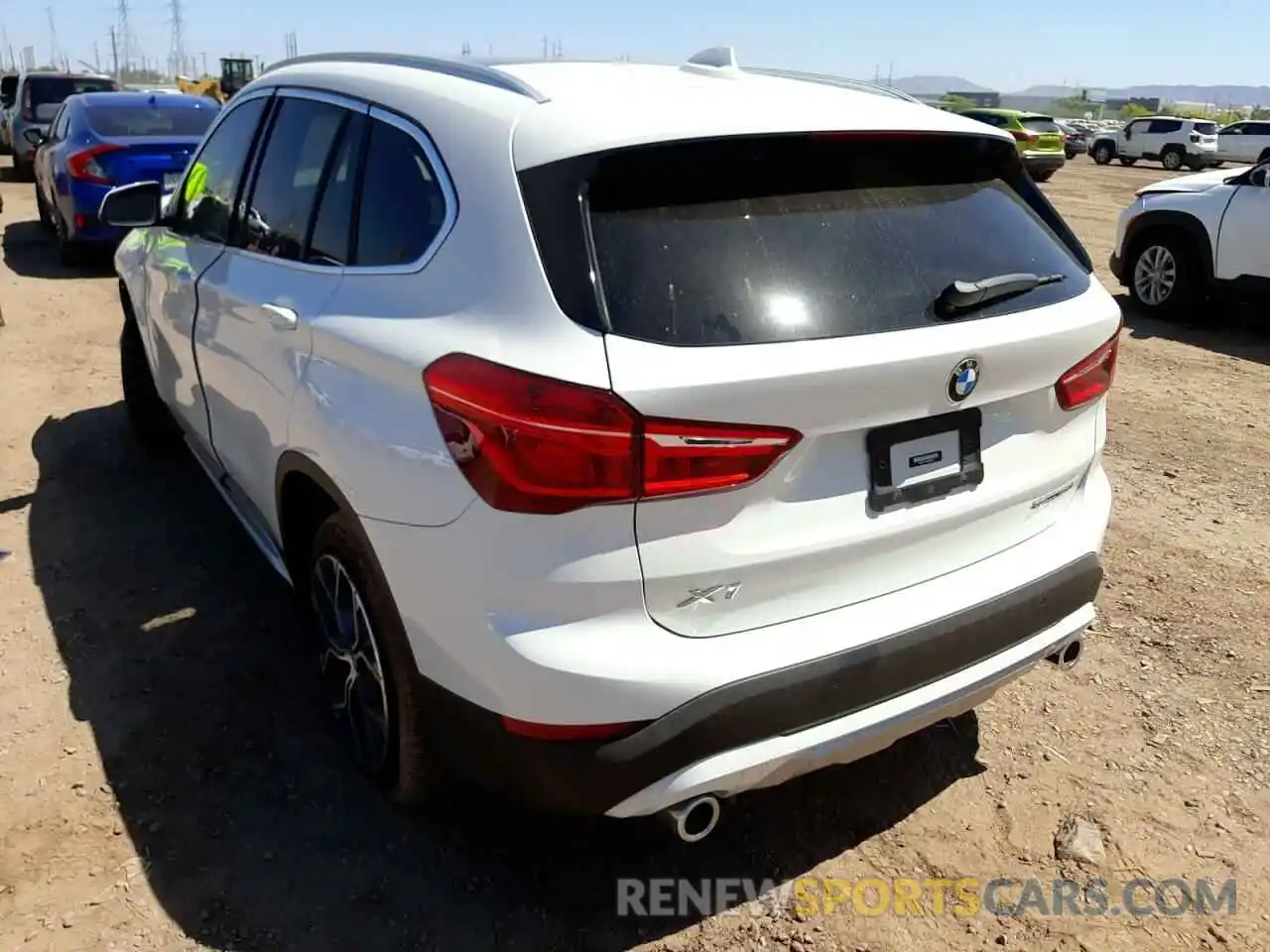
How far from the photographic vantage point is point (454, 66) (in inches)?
107

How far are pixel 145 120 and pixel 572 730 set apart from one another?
999 centimetres

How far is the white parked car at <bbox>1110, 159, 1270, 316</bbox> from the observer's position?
844cm

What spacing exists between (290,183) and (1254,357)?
748 cm

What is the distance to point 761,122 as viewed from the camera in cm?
228

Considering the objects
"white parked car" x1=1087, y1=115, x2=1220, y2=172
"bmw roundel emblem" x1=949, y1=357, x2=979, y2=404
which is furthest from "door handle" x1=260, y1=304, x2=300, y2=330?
"white parked car" x1=1087, y1=115, x2=1220, y2=172

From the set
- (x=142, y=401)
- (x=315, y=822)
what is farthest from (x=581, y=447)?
(x=142, y=401)

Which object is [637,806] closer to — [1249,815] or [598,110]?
[598,110]

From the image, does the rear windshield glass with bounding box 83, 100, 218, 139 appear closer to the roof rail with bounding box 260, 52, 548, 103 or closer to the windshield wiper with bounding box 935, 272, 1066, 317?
the roof rail with bounding box 260, 52, 548, 103

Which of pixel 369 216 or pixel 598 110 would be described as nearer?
pixel 598 110

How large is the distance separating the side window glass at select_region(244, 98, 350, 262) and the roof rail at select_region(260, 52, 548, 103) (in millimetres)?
178

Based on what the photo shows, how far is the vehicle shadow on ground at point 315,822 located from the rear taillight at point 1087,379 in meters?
1.16

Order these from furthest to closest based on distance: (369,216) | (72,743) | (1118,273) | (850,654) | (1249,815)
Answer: (1118,273) → (72,743) → (1249,815) → (369,216) → (850,654)

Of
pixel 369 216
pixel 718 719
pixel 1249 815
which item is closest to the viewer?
pixel 718 719

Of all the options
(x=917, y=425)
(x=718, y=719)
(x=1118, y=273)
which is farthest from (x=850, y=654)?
(x=1118, y=273)
